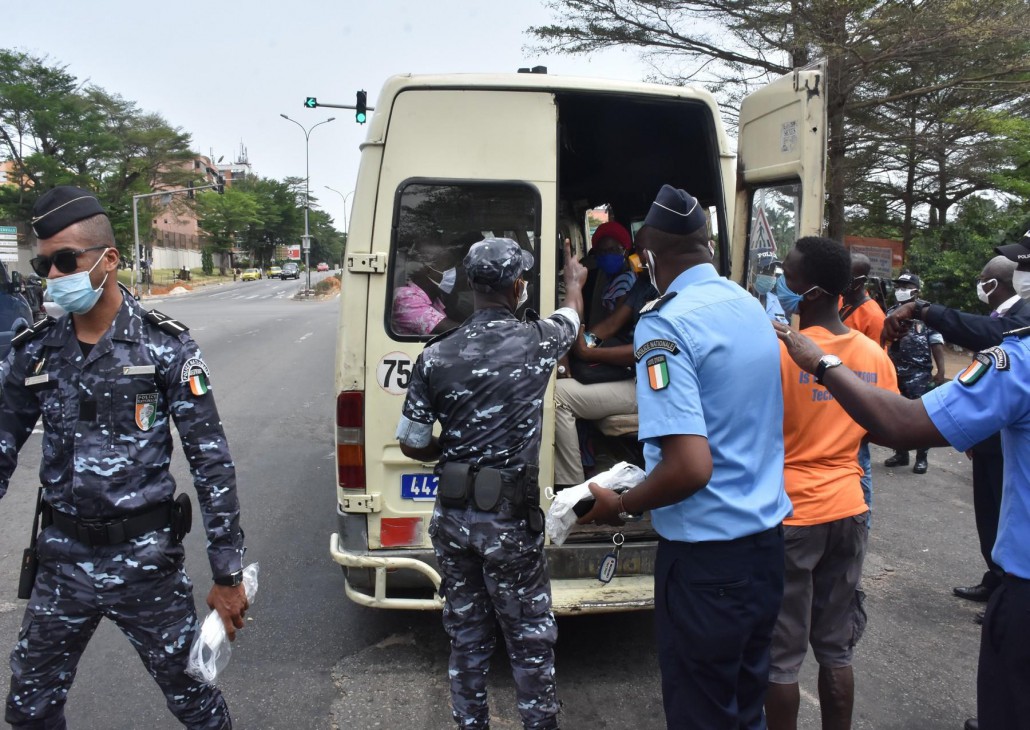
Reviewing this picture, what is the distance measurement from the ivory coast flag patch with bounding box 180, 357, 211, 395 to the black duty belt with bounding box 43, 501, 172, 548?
0.40 meters

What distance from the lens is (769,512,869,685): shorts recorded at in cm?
260

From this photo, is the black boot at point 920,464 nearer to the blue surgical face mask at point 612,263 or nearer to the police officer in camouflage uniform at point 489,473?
the blue surgical face mask at point 612,263

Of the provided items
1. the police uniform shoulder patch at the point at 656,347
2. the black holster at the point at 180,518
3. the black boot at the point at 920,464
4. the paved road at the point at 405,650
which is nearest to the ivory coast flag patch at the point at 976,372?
the police uniform shoulder patch at the point at 656,347

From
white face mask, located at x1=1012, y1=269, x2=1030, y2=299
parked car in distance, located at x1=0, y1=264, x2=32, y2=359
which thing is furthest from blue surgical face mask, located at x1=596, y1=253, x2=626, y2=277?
parked car in distance, located at x1=0, y1=264, x2=32, y2=359

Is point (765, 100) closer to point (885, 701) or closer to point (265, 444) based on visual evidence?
point (885, 701)

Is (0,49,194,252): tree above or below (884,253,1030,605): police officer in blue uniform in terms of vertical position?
above

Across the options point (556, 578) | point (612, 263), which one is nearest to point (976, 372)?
point (556, 578)

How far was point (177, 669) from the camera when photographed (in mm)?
2375

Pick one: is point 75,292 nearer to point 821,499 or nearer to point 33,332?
point 33,332

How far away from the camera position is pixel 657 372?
2008mm

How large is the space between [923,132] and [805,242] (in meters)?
14.9

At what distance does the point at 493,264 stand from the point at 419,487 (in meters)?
1.27

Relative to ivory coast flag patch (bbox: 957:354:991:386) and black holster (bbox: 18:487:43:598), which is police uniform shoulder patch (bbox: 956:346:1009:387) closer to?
ivory coast flag patch (bbox: 957:354:991:386)

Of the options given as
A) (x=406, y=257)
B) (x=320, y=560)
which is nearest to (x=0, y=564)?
(x=320, y=560)
